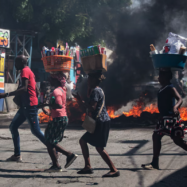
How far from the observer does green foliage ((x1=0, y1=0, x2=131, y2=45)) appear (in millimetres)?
21953

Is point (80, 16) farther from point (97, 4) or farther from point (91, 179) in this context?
point (91, 179)

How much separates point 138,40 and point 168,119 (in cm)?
1038

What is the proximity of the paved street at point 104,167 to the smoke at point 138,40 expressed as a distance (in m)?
6.23

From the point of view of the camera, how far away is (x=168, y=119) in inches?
174

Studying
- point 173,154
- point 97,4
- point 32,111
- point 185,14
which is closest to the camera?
point 32,111

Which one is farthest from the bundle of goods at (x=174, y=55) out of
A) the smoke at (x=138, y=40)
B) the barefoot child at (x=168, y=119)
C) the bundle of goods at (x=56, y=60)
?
the smoke at (x=138, y=40)

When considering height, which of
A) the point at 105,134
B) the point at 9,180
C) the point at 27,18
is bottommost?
the point at 9,180

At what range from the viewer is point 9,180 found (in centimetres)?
411

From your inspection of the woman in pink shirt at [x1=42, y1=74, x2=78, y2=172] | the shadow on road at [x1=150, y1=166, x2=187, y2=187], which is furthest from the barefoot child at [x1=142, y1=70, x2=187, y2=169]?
the woman in pink shirt at [x1=42, y1=74, x2=78, y2=172]

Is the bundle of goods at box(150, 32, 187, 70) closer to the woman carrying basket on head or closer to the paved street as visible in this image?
the woman carrying basket on head

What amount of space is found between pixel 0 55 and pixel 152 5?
306 inches

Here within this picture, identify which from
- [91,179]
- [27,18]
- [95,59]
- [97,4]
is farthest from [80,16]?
[91,179]

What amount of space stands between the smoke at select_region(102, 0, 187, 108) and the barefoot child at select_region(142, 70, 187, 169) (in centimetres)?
792

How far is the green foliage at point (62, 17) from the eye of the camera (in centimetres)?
2195
